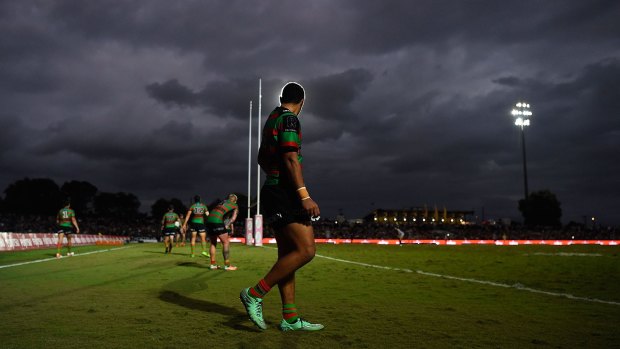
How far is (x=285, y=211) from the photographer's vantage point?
13.3ft

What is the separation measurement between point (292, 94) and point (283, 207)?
1.15 m

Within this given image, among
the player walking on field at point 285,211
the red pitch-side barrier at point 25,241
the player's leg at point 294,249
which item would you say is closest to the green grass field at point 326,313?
the player walking on field at point 285,211

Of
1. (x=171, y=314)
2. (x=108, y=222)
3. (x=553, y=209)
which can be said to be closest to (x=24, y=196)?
(x=108, y=222)

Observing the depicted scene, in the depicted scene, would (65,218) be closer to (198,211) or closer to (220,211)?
(198,211)

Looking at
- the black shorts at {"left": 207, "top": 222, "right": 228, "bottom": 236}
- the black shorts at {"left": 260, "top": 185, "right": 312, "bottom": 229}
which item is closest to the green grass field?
the black shorts at {"left": 260, "top": 185, "right": 312, "bottom": 229}

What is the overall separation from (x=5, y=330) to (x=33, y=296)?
247 cm

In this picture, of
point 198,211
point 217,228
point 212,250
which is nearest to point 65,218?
point 198,211

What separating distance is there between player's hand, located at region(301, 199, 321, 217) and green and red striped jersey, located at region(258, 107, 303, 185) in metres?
0.32

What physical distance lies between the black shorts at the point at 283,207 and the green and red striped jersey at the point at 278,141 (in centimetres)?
9

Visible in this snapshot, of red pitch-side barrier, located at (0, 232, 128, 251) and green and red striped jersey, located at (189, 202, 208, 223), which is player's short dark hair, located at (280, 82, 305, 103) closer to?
green and red striped jersey, located at (189, 202, 208, 223)

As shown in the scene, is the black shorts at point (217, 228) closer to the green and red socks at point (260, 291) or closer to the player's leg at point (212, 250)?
the player's leg at point (212, 250)

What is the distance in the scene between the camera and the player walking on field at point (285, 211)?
3.96m

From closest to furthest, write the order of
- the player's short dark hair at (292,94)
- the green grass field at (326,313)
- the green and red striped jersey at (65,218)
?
the green grass field at (326,313) < the player's short dark hair at (292,94) < the green and red striped jersey at (65,218)

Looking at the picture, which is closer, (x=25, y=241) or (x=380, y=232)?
(x=25, y=241)
